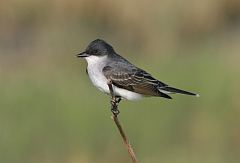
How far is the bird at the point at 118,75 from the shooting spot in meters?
6.21

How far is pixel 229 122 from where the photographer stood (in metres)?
9.91

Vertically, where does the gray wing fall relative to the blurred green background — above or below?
above

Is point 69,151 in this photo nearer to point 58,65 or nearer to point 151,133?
point 151,133

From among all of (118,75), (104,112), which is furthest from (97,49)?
(104,112)

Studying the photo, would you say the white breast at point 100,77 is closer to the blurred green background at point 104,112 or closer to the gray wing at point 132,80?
the gray wing at point 132,80

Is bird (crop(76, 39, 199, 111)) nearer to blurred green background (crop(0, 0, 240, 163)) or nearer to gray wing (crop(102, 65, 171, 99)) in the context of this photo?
gray wing (crop(102, 65, 171, 99))

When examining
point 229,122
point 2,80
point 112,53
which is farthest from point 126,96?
point 2,80

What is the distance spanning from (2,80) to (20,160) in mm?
1993

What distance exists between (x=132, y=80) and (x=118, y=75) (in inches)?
6.3

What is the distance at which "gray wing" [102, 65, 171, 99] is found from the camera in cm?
622

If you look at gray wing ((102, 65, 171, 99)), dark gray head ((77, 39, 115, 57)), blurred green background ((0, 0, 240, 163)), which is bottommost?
Answer: blurred green background ((0, 0, 240, 163))

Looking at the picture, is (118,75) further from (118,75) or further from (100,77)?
(100,77)

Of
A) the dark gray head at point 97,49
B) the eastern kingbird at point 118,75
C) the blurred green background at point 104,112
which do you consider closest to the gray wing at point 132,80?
the eastern kingbird at point 118,75

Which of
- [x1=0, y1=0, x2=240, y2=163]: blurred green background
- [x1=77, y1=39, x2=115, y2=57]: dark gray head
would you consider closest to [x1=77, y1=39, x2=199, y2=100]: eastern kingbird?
[x1=77, y1=39, x2=115, y2=57]: dark gray head
